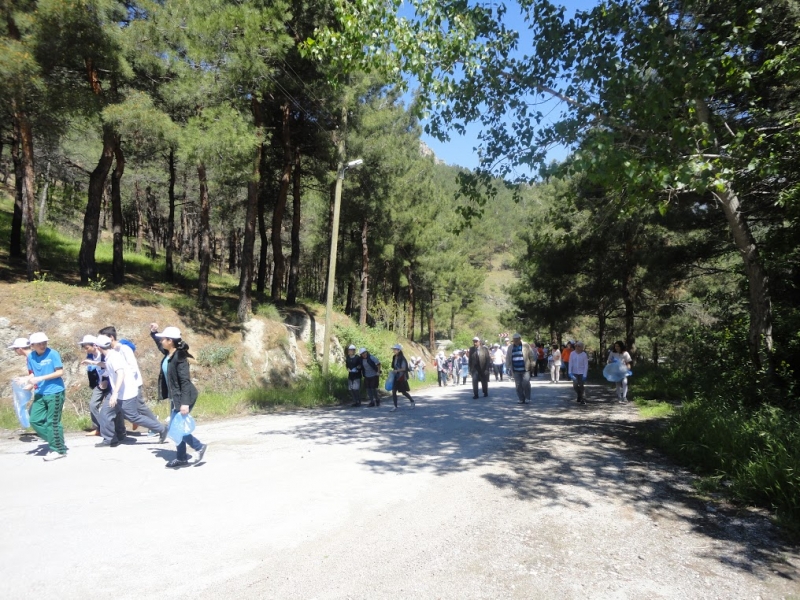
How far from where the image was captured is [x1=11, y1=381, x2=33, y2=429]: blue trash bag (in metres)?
6.78

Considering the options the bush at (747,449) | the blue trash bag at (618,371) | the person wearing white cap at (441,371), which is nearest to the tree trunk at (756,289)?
the bush at (747,449)

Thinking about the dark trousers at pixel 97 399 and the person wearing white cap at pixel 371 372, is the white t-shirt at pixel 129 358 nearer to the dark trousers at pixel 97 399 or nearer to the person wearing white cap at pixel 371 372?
the dark trousers at pixel 97 399

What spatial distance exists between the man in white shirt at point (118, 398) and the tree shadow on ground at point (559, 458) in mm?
2293

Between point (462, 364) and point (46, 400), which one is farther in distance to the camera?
point (462, 364)

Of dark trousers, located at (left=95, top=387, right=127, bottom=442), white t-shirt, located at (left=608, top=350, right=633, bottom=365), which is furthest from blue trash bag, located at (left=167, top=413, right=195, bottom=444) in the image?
white t-shirt, located at (left=608, top=350, right=633, bottom=365)

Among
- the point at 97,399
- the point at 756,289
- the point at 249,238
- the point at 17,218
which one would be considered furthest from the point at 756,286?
the point at 17,218

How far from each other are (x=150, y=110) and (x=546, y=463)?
46.5 ft

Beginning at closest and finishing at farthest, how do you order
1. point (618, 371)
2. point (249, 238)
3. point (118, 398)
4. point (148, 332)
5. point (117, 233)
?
point (118, 398) < point (618, 371) < point (148, 332) < point (249, 238) < point (117, 233)

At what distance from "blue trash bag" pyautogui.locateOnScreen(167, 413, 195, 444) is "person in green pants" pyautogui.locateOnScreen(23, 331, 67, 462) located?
1843 mm

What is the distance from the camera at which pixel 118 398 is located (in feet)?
23.7

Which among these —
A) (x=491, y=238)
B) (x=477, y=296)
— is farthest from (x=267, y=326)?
(x=491, y=238)

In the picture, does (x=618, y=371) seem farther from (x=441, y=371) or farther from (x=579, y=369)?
(x=441, y=371)

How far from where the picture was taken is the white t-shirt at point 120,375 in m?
7.14

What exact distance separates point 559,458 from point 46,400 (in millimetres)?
7148
